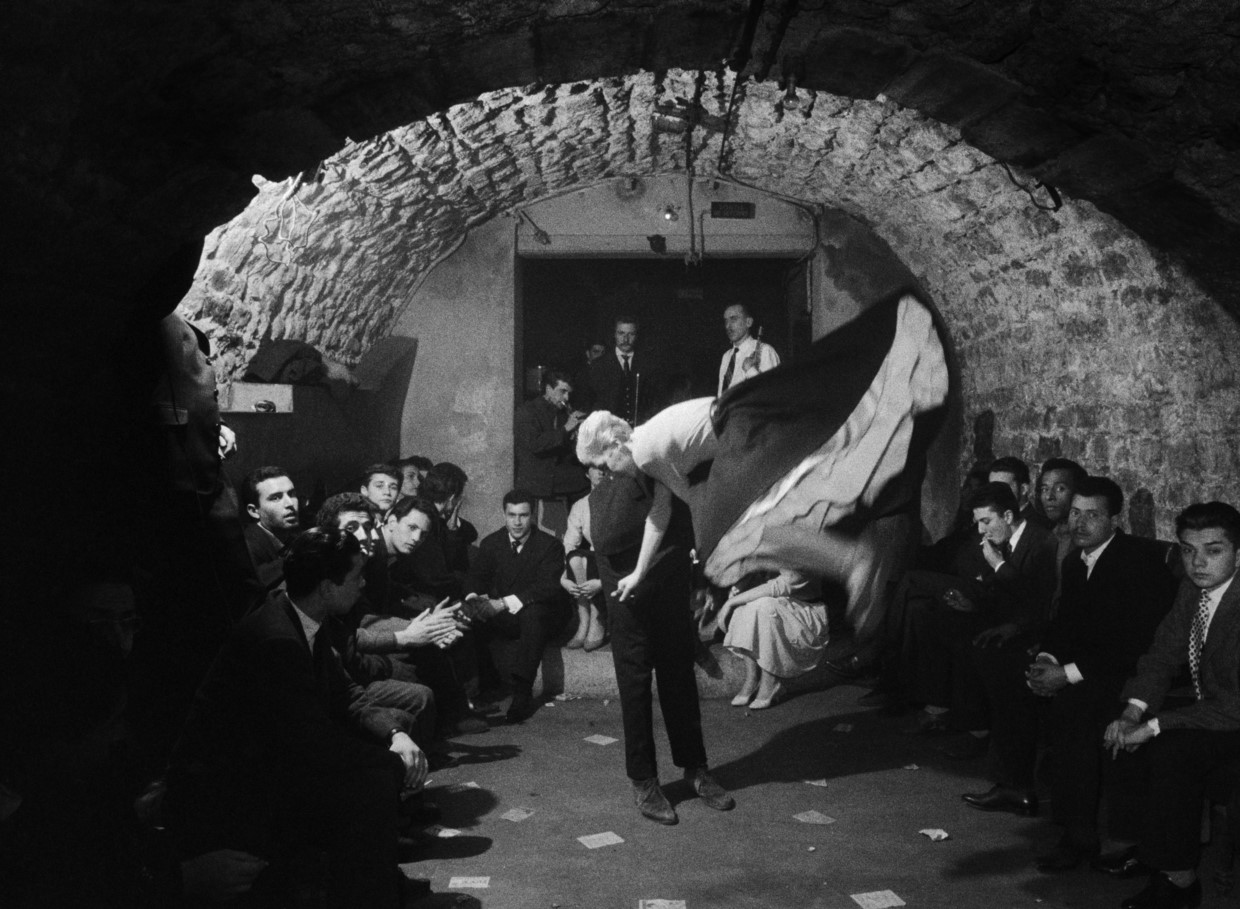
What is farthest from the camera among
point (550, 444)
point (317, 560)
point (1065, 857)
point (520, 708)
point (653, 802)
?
point (550, 444)

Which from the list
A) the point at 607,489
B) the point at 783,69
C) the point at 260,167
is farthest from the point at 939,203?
the point at 260,167

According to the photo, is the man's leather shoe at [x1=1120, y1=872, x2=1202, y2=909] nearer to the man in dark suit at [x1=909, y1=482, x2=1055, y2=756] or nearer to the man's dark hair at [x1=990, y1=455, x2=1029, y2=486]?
the man in dark suit at [x1=909, y1=482, x2=1055, y2=756]

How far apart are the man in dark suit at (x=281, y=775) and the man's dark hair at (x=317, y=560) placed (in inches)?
0.6

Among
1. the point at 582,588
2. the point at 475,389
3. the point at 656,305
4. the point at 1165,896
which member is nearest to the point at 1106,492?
the point at 1165,896

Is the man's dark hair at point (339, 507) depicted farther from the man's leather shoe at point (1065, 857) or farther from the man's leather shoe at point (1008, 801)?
the man's leather shoe at point (1065, 857)

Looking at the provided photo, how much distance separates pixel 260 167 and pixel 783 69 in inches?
71.7

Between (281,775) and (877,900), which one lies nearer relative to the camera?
(281,775)

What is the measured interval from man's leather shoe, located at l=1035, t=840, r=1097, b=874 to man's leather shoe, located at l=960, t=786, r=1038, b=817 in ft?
1.97

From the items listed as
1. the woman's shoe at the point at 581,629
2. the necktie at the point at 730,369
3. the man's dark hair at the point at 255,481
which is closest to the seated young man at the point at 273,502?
the man's dark hair at the point at 255,481

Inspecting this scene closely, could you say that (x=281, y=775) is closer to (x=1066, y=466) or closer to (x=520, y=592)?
(x=520, y=592)

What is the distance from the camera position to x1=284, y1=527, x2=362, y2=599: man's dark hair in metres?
3.82

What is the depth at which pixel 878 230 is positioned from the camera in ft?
31.2

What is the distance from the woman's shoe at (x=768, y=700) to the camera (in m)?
7.50

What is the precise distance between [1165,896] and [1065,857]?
501mm
